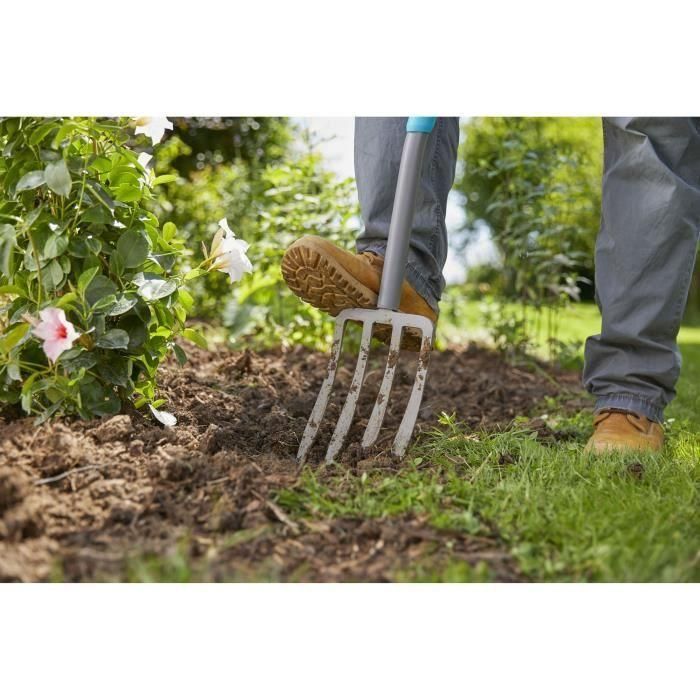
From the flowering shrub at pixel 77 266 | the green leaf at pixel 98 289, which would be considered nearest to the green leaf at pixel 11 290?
the flowering shrub at pixel 77 266

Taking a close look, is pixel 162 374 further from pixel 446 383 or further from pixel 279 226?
pixel 279 226

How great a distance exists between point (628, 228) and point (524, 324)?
5.20 ft

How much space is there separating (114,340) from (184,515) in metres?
0.47

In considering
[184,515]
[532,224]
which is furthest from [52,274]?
[532,224]

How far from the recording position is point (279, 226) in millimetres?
3605

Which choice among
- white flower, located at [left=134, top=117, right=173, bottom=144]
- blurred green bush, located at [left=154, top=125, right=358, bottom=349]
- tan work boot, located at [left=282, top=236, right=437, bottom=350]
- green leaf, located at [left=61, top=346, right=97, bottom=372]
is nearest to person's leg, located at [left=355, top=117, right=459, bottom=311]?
tan work boot, located at [left=282, top=236, right=437, bottom=350]

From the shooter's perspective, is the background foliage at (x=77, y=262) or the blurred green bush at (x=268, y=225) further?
the blurred green bush at (x=268, y=225)

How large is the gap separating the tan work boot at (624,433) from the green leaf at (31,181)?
146 centimetres

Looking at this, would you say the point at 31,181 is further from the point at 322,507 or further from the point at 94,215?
the point at 322,507

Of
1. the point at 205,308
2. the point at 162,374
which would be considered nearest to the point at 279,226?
the point at 205,308

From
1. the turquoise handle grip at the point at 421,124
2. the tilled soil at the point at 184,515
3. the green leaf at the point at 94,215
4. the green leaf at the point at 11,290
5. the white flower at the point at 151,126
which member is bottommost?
the tilled soil at the point at 184,515

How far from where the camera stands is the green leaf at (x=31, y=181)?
1.62 m

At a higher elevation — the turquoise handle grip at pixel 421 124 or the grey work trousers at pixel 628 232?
the turquoise handle grip at pixel 421 124

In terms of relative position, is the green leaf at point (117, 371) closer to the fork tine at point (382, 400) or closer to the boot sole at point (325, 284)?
the boot sole at point (325, 284)
